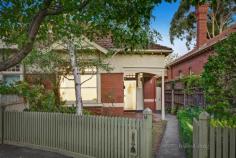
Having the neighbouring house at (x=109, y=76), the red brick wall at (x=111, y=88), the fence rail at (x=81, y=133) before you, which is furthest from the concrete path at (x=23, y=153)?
the red brick wall at (x=111, y=88)

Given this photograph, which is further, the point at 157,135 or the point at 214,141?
the point at 157,135

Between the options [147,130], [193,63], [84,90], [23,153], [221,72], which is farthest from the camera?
[193,63]

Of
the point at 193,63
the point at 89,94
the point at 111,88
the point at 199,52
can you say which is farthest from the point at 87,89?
the point at 193,63

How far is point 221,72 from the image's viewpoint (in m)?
9.30

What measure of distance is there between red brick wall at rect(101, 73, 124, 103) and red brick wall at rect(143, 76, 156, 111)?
682cm

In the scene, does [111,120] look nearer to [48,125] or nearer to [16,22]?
[48,125]

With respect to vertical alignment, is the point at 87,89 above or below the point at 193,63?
below

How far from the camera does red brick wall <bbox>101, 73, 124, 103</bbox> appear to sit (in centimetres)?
2047

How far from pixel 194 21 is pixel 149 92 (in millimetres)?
25082

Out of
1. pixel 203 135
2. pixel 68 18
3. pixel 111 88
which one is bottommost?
pixel 203 135

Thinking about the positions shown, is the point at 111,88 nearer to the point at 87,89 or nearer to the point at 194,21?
the point at 87,89

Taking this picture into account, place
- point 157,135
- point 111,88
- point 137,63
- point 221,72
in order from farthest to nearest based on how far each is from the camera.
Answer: point 137,63
point 111,88
point 157,135
point 221,72

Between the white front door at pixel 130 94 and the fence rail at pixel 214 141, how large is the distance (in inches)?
780

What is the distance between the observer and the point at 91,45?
17.8 metres
